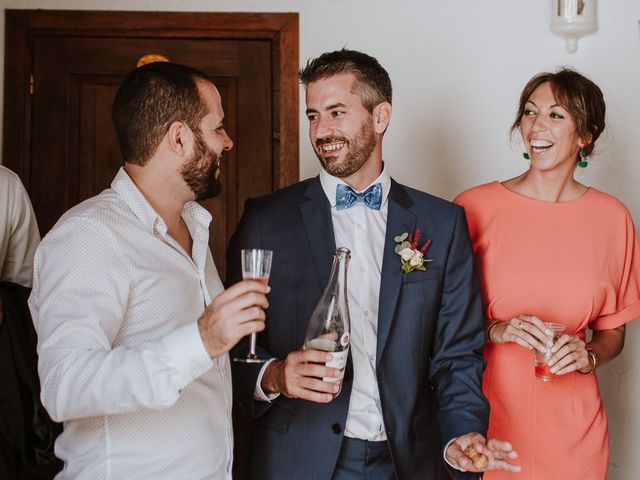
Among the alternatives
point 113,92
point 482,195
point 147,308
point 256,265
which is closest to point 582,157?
point 482,195

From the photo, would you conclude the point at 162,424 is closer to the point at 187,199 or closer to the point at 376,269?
the point at 187,199

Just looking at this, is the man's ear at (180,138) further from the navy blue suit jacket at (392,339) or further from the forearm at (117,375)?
the forearm at (117,375)

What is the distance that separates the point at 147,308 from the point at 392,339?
0.77 m

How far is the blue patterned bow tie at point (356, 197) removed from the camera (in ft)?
8.11

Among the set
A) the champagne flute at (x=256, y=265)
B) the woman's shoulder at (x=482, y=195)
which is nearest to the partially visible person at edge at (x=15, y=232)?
the champagne flute at (x=256, y=265)

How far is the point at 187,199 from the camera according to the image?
211 centimetres

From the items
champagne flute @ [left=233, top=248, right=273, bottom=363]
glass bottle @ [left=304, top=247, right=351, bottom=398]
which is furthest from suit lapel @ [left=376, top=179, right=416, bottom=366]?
champagne flute @ [left=233, top=248, right=273, bottom=363]

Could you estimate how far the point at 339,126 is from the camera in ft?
8.20

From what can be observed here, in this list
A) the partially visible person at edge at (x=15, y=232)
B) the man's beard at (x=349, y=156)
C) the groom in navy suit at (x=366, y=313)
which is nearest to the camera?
the groom in navy suit at (x=366, y=313)

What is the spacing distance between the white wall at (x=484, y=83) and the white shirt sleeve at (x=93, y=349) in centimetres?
207

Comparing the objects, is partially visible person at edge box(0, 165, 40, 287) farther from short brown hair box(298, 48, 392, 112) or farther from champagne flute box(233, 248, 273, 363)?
champagne flute box(233, 248, 273, 363)

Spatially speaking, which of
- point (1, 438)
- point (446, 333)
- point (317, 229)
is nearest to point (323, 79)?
point (317, 229)

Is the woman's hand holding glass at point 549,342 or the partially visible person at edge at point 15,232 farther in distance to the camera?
the partially visible person at edge at point 15,232

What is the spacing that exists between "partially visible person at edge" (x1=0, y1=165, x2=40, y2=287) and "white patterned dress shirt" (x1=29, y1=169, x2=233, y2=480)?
77 centimetres
